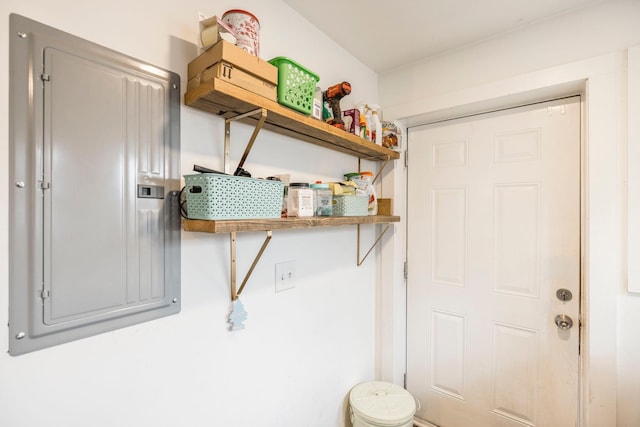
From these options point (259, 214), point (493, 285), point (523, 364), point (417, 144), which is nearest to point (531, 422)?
point (523, 364)

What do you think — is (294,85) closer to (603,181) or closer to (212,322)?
(212,322)

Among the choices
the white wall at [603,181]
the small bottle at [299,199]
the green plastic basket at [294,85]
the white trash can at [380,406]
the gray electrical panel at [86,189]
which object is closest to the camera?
the gray electrical panel at [86,189]

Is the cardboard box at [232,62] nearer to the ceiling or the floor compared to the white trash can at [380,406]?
nearer to the ceiling

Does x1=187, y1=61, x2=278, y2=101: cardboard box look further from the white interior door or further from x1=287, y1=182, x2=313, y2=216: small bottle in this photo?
the white interior door

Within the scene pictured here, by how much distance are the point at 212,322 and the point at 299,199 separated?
0.52 meters

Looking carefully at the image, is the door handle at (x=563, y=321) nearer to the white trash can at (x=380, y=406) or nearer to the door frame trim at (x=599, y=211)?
the door frame trim at (x=599, y=211)

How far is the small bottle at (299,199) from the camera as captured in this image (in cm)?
104

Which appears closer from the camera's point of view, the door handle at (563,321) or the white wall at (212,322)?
the white wall at (212,322)

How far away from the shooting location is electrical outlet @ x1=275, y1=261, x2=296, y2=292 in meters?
1.19

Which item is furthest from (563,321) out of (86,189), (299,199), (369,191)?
(86,189)

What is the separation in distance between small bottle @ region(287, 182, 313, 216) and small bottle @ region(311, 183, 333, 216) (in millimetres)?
101

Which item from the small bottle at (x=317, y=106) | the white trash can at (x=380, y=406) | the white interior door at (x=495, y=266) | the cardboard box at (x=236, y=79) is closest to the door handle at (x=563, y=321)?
the white interior door at (x=495, y=266)

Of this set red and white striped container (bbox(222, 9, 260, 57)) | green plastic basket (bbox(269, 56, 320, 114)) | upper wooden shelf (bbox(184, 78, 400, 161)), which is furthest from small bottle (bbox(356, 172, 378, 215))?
red and white striped container (bbox(222, 9, 260, 57))

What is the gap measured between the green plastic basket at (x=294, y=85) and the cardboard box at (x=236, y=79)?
35 millimetres
